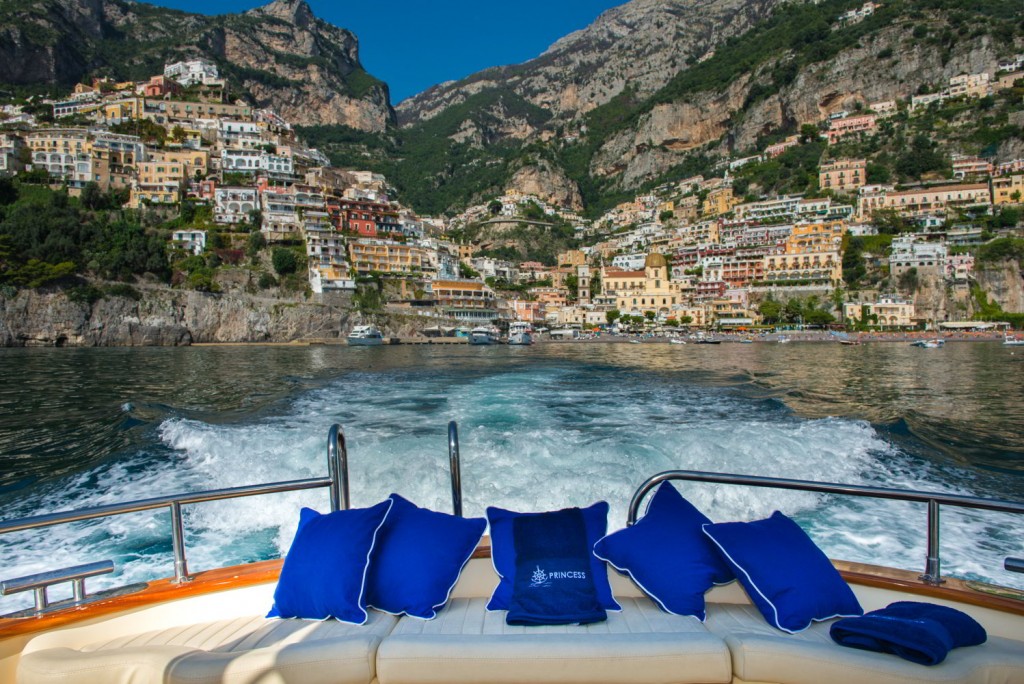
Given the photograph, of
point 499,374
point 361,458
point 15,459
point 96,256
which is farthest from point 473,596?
point 96,256

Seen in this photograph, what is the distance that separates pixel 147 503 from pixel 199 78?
117m

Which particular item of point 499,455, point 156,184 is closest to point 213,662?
point 499,455

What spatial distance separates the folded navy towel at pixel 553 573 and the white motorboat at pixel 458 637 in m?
0.07

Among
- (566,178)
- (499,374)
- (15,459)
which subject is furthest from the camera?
(566,178)

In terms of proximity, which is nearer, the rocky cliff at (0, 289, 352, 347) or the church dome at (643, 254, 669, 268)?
the rocky cliff at (0, 289, 352, 347)

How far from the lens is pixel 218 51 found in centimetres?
12706

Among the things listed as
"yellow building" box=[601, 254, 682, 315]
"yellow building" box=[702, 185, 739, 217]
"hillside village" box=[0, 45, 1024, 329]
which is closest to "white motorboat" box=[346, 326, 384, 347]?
"hillside village" box=[0, 45, 1024, 329]

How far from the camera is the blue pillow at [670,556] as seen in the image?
231 centimetres

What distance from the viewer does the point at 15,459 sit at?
7859 mm

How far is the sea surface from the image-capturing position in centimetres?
483

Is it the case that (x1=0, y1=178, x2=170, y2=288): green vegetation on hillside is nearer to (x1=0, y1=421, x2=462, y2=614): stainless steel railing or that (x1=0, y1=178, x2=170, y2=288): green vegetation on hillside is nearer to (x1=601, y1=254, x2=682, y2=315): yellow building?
(x1=601, y1=254, x2=682, y2=315): yellow building

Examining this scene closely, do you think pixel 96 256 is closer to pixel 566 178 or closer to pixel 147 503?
pixel 147 503

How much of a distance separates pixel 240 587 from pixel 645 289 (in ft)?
268

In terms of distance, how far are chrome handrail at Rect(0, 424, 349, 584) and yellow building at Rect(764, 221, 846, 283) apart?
76.6m
